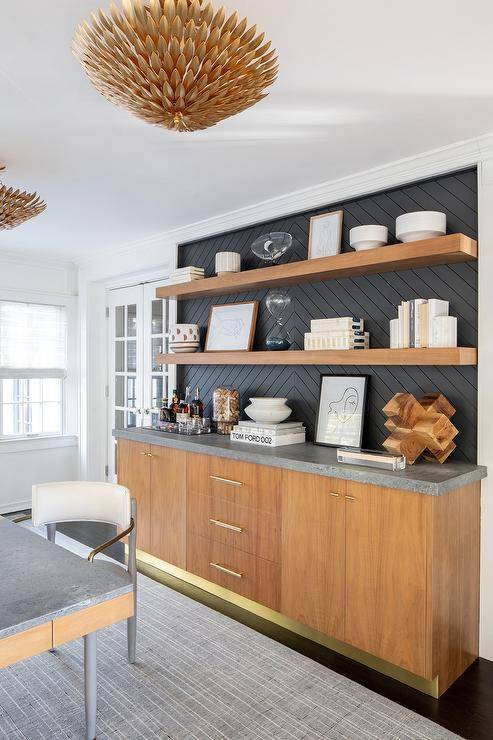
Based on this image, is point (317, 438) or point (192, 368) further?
point (192, 368)

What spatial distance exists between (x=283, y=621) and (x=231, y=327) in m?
1.95

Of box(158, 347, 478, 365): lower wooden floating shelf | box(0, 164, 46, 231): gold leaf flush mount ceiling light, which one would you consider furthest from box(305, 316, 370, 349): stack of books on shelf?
box(0, 164, 46, 231): gold leaf flush mount ceiling light

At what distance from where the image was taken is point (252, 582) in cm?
294

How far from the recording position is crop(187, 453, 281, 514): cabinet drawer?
2.83 metres

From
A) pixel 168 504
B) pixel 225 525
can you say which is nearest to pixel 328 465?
pixel 225 525

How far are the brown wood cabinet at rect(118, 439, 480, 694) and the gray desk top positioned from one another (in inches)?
49.2

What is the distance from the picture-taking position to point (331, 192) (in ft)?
10.5

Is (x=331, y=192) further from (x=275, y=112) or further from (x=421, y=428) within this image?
(x=421, y=428)

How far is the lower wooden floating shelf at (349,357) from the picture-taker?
2.46 m

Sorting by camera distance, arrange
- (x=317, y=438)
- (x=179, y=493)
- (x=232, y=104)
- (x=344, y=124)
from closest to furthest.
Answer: (x=232, y=104), (x=344, y=124), (x=317, y=438), (x=179, y=493)

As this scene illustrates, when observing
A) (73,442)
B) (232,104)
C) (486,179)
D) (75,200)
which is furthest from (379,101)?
(73,442)

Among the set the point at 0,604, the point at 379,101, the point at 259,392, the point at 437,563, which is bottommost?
the point at 437,563

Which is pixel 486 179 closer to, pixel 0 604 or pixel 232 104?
pixel 232 104

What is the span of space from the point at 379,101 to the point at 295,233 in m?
1.31
